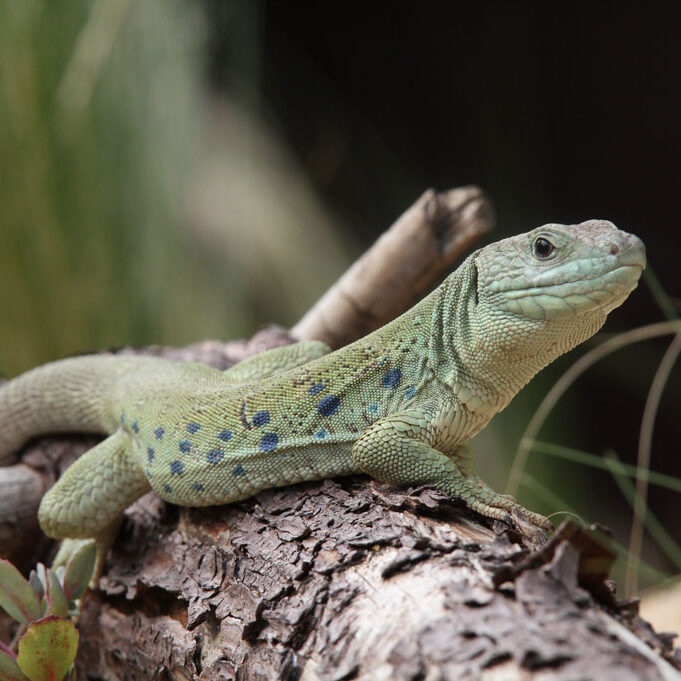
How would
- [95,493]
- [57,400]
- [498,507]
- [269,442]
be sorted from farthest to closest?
[57,400] → [95,493] → [269,442] → [498,507]

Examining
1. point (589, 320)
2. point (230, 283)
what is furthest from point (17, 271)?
point (589, 320)

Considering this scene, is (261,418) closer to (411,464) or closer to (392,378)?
(392,378)

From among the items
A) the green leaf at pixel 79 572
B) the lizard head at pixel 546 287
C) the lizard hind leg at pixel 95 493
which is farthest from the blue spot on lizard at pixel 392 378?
the green leaf at pixel 79 572

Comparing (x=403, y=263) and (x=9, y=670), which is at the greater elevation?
(x=403, y=263)

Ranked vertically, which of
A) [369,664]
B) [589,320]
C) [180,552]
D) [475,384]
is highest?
[589,320]

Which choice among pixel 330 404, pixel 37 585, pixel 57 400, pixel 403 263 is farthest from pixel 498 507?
pixel 57 400

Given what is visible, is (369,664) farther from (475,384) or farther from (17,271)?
(17,271)

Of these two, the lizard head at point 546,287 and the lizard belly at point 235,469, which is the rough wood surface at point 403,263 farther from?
the lizard belly at point 235,469
